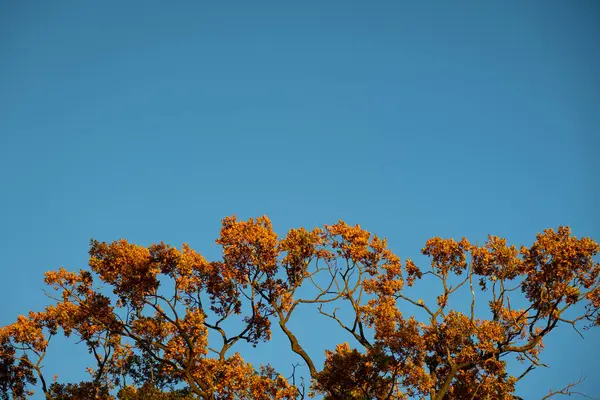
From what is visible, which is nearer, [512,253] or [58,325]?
[512,253]

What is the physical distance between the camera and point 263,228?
2580cm

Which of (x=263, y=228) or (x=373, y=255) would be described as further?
(x=373, y=255)

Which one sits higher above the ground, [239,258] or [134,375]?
[134,375]

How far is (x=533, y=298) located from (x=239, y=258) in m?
12.1

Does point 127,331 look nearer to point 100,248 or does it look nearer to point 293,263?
point 100,248

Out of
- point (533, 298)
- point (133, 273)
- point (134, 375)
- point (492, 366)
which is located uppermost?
point (134, 375)

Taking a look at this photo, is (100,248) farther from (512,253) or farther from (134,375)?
(512,253)

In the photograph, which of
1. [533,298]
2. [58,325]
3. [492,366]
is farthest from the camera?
[58,325]

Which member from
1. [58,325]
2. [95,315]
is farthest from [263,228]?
[58,325]

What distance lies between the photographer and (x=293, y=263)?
26.7 m

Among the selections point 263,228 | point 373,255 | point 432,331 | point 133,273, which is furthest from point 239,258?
point 432,331

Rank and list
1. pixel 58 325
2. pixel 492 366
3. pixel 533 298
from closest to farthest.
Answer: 1. pixel 492 366
2. pixel 533 298
3. pixel 58 325

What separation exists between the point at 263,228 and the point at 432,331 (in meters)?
7.65

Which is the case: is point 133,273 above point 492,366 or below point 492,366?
above
